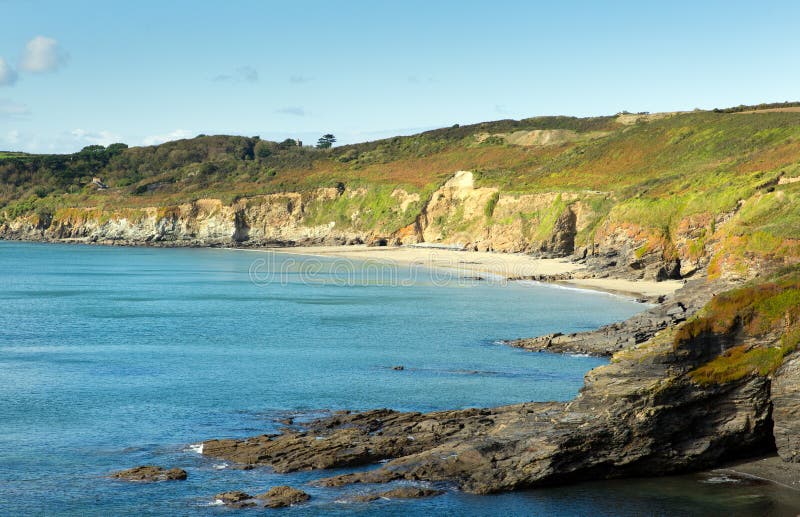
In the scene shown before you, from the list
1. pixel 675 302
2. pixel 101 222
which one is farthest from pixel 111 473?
pixel 101 222

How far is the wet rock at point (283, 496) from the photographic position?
20.0 metres

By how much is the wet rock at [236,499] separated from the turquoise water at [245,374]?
1.08 feet

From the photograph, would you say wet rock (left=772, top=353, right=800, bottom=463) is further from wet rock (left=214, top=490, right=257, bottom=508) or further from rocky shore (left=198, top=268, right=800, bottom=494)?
wet rock (left=214, top=490, right=257, bottom=508)

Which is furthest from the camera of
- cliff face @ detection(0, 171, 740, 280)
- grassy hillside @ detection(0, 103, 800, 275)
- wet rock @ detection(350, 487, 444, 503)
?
cliff face @ detection(0, 171, 740, 280)

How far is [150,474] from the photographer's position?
73.5ft

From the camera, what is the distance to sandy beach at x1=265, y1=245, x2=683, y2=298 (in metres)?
62.7

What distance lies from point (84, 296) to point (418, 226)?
171 ft

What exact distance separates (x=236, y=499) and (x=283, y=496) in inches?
42.8

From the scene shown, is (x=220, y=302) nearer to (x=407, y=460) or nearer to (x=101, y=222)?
(x=407, y=460)

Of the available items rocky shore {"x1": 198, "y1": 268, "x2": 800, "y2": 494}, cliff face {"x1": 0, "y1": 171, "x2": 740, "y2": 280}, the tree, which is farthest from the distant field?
the tree

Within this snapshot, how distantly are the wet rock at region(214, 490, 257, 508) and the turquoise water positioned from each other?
33cm

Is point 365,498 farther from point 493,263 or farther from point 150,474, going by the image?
point 493,263

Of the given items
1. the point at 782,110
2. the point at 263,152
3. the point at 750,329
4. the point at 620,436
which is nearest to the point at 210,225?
the point at 263,152

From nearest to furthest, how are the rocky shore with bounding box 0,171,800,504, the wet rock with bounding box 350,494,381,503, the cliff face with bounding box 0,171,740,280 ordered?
the wet rock with bounding box 350,494,381,503 < the rocky shore with bounding box 0,171,800,504 < the cliff face with bounding box 0,171,740,280
